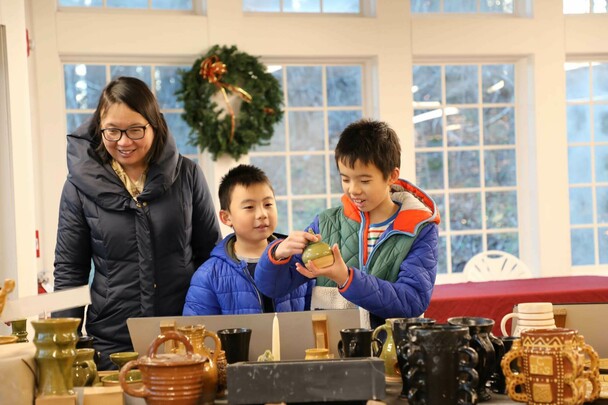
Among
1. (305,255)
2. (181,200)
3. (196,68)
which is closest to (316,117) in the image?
(196,68)

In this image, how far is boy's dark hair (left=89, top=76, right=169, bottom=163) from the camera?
2.71 meters

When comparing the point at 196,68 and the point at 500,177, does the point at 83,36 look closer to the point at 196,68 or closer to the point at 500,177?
the point at 196,68

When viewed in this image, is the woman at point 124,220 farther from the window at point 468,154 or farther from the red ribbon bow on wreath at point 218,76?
the window at point 468,154

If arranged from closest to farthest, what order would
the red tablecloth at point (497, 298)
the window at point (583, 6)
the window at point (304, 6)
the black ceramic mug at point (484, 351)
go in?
the black ceramic mug at point (484, 351) → the red tablecloth at point (497, 298) → the window at point (304, 6) → the window at point (583, 6)

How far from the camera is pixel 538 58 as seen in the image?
6566 mm

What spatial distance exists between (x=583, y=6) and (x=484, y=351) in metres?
5.58

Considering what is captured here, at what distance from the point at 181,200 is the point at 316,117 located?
3616 millimetres

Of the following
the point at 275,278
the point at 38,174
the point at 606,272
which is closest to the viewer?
the point at 275,278

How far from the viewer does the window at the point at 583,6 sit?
6781 millimetres

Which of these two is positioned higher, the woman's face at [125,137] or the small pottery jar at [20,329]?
the woman's face at [125,137]

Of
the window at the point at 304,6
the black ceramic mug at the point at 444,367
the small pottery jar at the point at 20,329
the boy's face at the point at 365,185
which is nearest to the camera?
the black ceramic mug at the point at 444,367

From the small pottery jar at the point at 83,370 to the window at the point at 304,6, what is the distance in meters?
4.50

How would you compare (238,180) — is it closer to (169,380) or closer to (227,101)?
(169,380)

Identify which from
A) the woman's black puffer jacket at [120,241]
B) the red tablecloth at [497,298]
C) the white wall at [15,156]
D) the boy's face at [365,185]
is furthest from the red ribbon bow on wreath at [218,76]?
the boy's face at [365,185]
